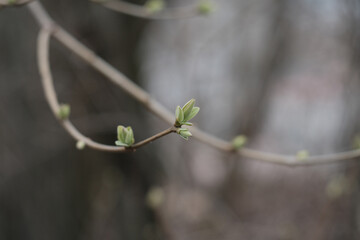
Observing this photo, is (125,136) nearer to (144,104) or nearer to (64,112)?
(64,112)

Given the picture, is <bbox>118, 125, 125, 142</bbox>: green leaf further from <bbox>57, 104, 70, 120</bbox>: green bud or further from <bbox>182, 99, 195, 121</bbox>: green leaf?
<bbox>57, 104, 70, 120</bbox>: green bud

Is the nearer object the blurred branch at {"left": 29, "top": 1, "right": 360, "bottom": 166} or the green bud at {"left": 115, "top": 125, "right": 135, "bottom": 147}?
the green bud at {"left": 115, "top": 125, "right": 135, "bottom": 147}

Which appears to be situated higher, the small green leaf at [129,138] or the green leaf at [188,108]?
the green leaf at [188,108]

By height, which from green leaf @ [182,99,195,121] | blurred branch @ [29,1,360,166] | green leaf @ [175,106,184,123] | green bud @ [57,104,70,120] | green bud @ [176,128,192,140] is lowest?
green bud @ [176,128,192,140]

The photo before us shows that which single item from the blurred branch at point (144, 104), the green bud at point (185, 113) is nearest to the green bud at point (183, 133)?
the green bud at point (185, 113)

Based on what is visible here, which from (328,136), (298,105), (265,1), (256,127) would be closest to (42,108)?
(256,127)

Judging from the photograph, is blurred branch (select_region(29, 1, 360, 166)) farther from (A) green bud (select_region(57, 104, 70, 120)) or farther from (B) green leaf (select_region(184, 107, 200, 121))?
(B) green leaf (select_region(184, 107, 200, 121))

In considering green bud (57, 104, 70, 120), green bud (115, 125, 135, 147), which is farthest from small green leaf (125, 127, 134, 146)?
green bud (57, 104, 70, 120)

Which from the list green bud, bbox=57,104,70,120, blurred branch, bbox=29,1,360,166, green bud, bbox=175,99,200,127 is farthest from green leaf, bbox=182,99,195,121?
green bud, bbox=57,104,70,120

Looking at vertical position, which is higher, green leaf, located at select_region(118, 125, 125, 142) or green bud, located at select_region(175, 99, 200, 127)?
green bud, located at select_region(175, 99, 200, 127)

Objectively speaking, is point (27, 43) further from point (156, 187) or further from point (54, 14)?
point (156, 187)

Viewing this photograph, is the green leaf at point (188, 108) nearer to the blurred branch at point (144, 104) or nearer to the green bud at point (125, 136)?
the green bud at point (125, 136)
